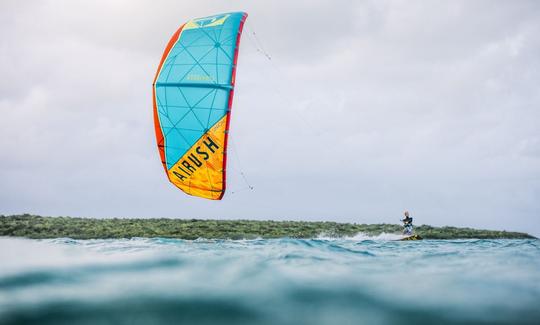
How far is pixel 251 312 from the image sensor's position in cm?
546

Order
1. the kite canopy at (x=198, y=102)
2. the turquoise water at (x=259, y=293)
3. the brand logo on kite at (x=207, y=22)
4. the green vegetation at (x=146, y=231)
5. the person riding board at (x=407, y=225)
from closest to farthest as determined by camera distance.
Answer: the turquoise water at (x=259, y=293), the kite canopy at (x=198, y=102), the brand logo on kite at (x=207, y=22), the green vegetation at (x=146, y=231), the person riding board at (x=407, y=225)

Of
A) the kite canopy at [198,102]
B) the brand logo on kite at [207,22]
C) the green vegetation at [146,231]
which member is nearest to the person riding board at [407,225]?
the green vegetation at [146,231]

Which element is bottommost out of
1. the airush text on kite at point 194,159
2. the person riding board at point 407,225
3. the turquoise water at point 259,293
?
the turquoise water at point 259,293

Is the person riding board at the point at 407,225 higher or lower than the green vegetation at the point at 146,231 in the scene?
higher

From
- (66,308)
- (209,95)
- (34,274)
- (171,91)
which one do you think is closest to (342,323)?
(66,308)

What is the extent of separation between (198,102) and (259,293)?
30.8 ft

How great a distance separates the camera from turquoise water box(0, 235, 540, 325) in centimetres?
534

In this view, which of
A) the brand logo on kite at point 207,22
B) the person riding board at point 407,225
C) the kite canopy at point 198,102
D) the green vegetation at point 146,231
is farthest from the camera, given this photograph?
the person riding board at point 407,225

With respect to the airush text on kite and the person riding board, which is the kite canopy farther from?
the person riding board

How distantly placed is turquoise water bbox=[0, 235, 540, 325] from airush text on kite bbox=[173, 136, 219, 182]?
639 centimetres

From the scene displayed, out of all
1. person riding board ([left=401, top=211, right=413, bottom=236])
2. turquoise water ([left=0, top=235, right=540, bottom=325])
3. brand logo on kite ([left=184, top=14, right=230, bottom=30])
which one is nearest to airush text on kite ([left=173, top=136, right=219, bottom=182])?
brand logo on kite ([left=184, top=14, right=230, bottom=30])

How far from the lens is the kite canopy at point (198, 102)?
44.2 ft

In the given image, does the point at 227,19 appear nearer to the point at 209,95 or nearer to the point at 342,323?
the point at 209,95

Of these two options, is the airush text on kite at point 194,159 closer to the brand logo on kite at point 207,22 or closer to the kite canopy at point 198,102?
the kite canopy at point 198,102
